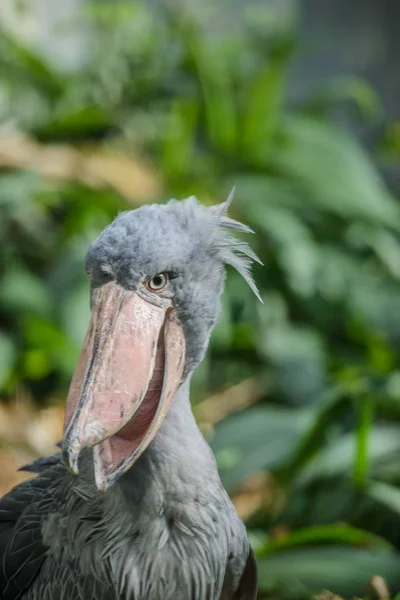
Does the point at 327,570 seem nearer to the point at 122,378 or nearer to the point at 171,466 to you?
the point at 171,466

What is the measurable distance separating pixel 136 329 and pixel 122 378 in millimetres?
48

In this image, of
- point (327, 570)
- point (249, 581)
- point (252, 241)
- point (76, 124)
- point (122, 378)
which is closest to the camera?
point (122, 378)

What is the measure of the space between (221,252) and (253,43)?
238cm

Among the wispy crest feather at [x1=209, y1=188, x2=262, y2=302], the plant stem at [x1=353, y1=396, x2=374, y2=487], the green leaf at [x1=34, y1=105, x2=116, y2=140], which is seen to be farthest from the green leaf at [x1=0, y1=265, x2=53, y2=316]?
the wispy crest feather at [x1=209, y1=188, x2=262, y2=302]

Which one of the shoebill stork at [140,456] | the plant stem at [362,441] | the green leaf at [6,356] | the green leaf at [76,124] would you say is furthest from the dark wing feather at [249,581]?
the green leaf at [76,124]

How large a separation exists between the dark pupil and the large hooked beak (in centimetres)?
1

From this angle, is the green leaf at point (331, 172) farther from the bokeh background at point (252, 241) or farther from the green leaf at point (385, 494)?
the green leaf at point (385, 494)

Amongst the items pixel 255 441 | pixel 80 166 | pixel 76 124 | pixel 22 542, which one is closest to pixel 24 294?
pixel 80 166

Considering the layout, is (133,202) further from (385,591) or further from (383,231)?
(385,591)

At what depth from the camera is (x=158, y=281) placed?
0.73 meters

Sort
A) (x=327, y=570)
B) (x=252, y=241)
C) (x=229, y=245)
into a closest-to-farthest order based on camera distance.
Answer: (x=229, y=245) → (x=327, y=570) → (x=252, y=241)

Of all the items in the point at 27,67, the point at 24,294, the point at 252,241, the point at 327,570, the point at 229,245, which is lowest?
the point at 327,570

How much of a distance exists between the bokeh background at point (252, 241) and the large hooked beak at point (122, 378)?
0.57 meters

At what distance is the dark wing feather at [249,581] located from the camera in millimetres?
920
